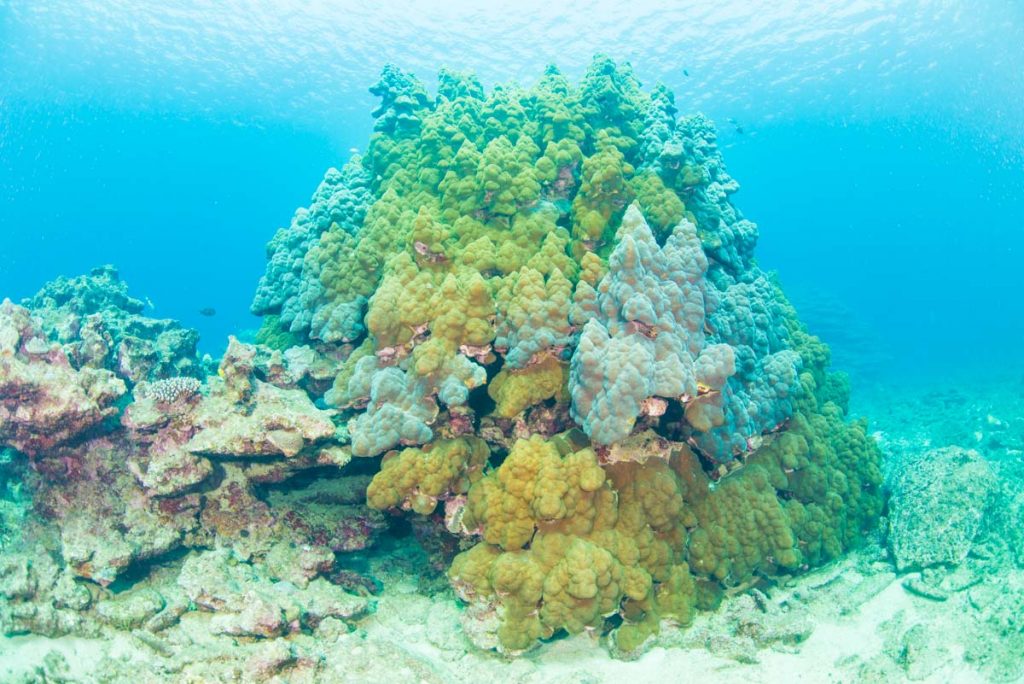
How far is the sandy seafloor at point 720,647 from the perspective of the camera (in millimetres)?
4828

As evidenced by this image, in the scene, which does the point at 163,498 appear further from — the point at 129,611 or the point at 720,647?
the point at 720,647

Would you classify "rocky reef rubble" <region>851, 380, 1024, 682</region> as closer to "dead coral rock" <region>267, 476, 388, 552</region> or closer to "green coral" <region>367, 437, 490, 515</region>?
"green coral" <region>367, 437, 490, 515</region>

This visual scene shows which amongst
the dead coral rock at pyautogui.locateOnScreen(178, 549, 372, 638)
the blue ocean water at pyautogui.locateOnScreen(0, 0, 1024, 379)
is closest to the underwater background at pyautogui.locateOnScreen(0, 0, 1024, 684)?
the dead coral rock at pyautogui.locateOnScreen(178, 549, 372, 638)

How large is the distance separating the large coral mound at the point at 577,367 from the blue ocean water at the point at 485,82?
25.3m

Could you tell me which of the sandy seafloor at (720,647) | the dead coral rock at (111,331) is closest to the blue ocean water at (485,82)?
the dead coral rock at (111,331)

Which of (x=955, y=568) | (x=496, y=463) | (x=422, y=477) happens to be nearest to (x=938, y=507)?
(x=955, y=568)

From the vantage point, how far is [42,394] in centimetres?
645

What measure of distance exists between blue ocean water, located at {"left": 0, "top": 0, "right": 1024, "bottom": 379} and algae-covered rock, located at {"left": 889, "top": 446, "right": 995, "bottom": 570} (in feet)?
85.0

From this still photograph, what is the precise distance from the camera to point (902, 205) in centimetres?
11950

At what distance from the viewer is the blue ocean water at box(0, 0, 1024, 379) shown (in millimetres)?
33750

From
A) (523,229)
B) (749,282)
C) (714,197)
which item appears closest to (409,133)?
(523,229)

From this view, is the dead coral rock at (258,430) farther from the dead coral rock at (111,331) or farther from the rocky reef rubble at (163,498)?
the dead coral rock at (111,331)

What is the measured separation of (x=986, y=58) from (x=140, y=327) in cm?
5806

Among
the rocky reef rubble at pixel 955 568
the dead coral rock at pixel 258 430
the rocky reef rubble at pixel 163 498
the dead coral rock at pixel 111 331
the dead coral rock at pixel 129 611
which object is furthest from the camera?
the dead coral rock at pixel 111 331
